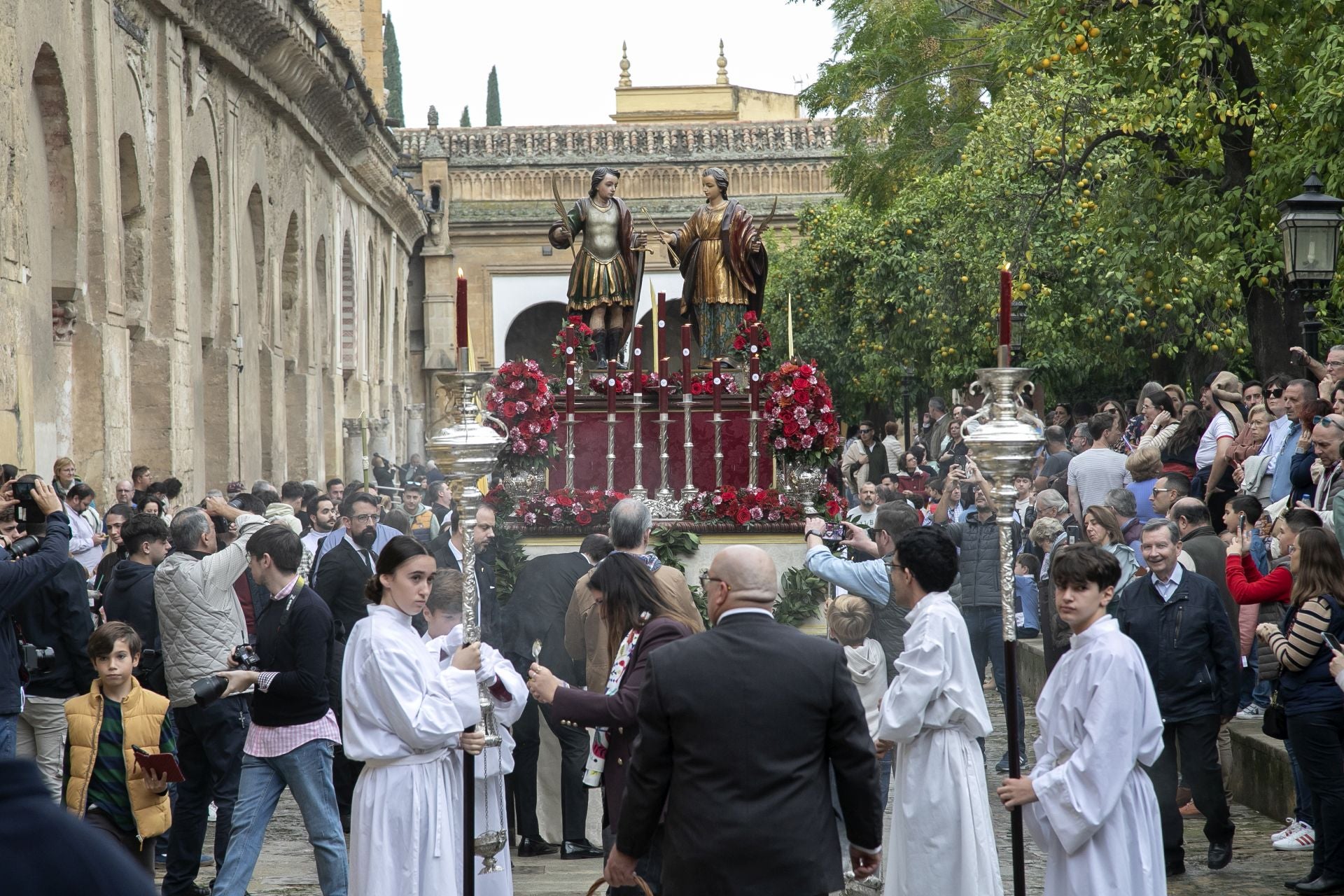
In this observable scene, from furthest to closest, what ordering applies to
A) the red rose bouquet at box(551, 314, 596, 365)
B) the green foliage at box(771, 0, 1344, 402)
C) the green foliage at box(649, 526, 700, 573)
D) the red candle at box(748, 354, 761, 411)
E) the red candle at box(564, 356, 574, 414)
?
1. the green foliage at box(771, 0, 1344, 402)
2. the red rose bouquet at box(551, 314, 596, 365)
3. the red candle at box(748, 354, 761, 411)
4. the red candle at box(564, 356, 574, 414)
5. the green foliage at box(649, 526, 700, 573)

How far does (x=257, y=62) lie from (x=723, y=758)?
20531mm

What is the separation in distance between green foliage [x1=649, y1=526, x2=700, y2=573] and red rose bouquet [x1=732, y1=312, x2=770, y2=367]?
1.82 metres

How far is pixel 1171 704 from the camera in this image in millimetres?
8320

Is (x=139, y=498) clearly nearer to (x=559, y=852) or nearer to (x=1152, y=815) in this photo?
(x=559, y=852)

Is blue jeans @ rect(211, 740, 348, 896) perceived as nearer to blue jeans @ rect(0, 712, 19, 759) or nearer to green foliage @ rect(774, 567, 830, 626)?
blue jeans @ rect(0, 712, 19, 759)

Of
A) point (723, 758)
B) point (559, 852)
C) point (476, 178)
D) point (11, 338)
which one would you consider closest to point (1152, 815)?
point (723, 758)

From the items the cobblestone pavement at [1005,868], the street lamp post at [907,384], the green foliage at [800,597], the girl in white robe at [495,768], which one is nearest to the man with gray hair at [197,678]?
the cobblestone pavement at [1005,868]

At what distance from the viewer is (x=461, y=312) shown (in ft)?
20.7

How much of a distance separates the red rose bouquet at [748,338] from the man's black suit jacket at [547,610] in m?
4.37

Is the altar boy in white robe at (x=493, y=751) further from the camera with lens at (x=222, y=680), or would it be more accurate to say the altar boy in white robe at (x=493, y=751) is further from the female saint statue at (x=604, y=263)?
the female saint statue at (x=604, y=263)

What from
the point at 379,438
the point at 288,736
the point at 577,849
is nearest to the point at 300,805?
the point at 288,736

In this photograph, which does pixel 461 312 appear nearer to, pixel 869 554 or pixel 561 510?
pixel 869 554

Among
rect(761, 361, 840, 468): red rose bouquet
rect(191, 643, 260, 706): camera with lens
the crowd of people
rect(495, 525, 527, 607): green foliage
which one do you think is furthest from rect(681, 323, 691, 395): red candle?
rect(191, 643, 260, 706): camera with lens

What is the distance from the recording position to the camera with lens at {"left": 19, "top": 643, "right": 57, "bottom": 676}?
7836 millimetres
